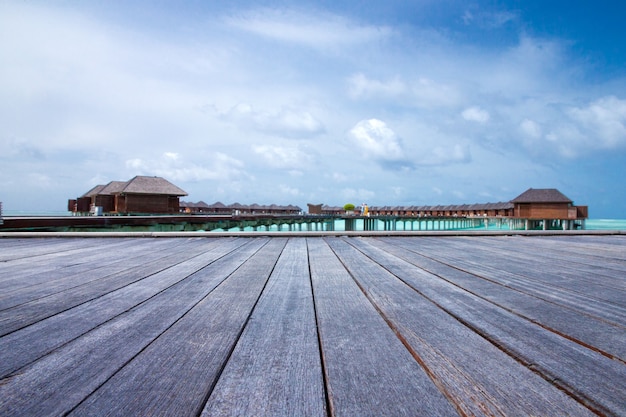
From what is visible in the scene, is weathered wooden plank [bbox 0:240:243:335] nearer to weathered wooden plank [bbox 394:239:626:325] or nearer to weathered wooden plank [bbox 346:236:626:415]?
weathered wooden plank [bbox 346:236:626:415]

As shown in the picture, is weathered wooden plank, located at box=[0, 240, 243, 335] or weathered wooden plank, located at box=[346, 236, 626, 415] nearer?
weathered wooden plank, located at box=[346, 236, 626, 415]

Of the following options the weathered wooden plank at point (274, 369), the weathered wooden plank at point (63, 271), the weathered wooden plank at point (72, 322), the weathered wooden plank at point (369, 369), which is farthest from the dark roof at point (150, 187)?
the weathered wooden plank at point (369, 369)

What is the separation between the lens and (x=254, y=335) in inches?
45.2

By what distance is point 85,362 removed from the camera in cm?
95

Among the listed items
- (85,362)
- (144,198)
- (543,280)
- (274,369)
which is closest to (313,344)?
(274,369)

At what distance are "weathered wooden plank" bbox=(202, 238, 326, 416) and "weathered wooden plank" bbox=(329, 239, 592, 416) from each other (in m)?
0.30

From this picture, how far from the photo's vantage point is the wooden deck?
750 millimetres

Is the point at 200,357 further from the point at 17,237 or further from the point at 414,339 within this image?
the point at 17,237

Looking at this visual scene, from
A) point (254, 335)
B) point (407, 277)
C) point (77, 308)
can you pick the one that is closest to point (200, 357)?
point (254, 335)

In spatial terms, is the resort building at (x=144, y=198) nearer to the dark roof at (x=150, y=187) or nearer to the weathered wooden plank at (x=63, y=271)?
the dark roof at (x=150, y=187)

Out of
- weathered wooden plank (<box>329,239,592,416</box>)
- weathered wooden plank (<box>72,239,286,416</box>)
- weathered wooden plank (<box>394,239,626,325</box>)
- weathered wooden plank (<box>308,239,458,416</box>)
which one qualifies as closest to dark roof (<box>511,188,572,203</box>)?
weathered wooden plank (<box>394,239,626,325</box>)

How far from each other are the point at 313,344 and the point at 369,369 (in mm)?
224

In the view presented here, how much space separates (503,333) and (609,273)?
65.7 inches

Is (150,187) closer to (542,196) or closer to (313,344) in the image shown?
(313,344)
